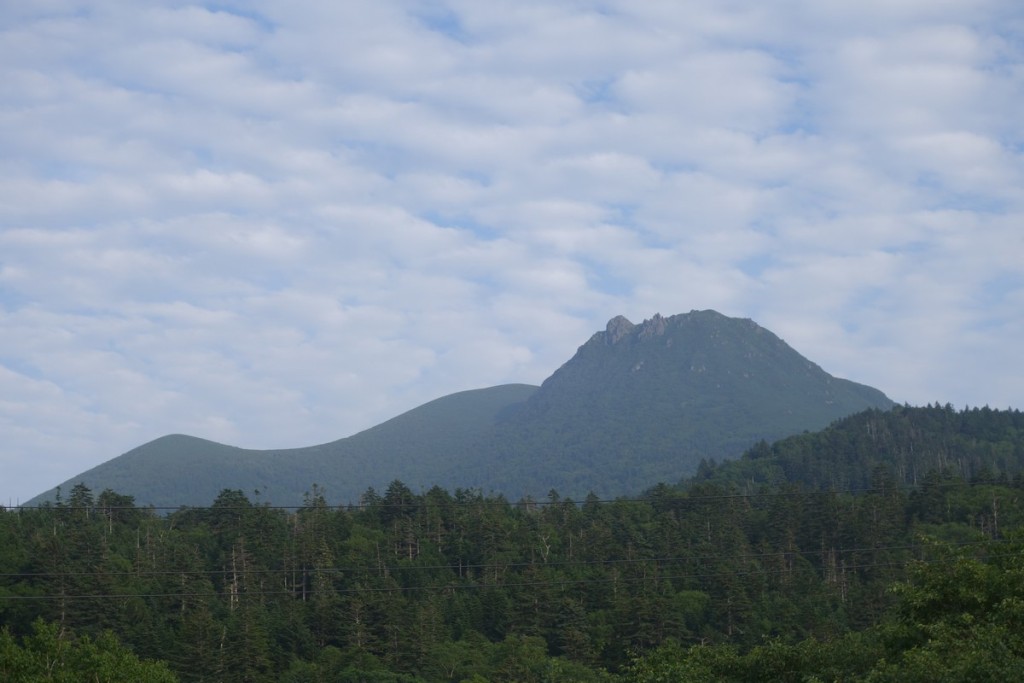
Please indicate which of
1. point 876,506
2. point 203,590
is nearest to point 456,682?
point 203,590

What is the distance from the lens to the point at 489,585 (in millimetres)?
64062

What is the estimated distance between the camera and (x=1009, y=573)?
30.7 m

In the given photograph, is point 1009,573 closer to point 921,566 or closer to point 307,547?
point 921,566

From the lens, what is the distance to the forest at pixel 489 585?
3819 cm

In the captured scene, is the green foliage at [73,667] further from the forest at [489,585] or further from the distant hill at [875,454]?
the distant hill at [875,454]

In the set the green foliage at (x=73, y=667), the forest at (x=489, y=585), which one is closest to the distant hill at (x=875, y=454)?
the forest at (x=489, y=585)

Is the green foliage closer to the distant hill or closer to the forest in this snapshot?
the forest

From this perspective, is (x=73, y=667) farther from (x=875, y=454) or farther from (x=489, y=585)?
(x=875, y=454)

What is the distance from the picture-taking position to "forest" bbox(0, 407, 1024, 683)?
38188mm

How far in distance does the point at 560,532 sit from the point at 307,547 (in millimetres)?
22996

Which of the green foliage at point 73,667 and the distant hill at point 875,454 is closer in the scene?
the green foliage at point 73,667

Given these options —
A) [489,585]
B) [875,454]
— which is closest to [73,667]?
[489,585]

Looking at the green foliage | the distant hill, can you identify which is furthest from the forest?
the distant hill

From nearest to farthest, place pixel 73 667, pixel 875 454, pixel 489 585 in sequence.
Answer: pixel 73 667, pixel 489 585, pixel 875 454
